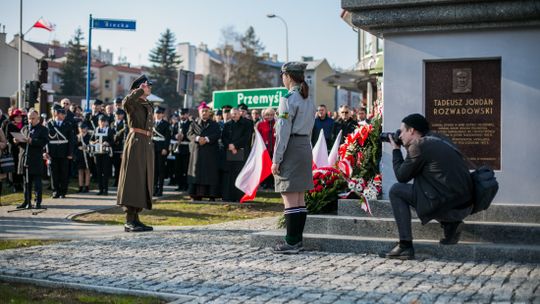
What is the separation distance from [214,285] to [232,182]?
373 inches

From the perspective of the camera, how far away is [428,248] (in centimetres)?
745

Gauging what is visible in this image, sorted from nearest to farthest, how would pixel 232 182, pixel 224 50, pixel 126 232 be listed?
pixel 126 232
pixel 232 182
pixel 224 50

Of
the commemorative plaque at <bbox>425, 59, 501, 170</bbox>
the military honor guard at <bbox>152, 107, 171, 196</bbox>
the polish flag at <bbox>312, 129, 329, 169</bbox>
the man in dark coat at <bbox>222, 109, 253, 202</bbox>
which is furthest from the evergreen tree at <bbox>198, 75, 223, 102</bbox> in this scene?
the commemorative plaque at <bbox>425, 59, 501, 170</bbox>

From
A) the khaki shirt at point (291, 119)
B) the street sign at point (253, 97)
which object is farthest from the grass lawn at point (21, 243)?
the street sign at point (253, 97)

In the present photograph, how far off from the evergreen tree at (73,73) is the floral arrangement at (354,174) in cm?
6943

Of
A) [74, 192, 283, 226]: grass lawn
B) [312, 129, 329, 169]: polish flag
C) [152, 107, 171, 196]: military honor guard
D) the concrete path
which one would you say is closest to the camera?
the concrete path

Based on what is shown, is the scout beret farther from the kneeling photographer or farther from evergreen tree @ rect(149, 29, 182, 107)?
evergreen tree @ rect(149, 29, 182, 107)

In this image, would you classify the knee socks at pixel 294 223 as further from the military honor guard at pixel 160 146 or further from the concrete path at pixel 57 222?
the military honor guard at pixel 160 146

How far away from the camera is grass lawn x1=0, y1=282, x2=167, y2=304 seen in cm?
560

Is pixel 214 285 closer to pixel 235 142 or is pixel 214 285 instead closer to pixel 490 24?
pixel 490 24

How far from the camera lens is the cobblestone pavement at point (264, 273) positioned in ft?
18.4

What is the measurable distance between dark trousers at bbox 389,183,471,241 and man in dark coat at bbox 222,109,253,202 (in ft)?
27.5

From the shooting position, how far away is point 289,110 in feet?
25.5

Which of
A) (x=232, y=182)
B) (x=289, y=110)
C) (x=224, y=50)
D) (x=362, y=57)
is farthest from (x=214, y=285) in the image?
(x=224, y=50)
